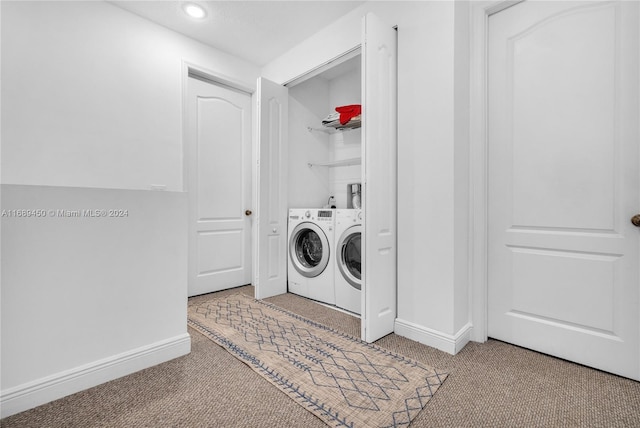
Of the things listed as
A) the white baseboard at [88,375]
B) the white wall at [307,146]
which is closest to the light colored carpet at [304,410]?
the white baseboard at [88,375]

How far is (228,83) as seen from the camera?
326 centimetres

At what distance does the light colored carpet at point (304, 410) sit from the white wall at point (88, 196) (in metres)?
0.15

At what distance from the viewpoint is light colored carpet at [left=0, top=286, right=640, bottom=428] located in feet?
4.09

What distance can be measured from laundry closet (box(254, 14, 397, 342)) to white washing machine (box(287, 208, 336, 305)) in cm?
1

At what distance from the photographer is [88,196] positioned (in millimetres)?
1469

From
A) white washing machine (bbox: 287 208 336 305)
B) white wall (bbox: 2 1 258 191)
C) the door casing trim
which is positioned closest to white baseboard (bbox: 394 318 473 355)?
the door casing trim

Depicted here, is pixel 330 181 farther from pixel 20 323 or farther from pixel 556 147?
pixel 20 323

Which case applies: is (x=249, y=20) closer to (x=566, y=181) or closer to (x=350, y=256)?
(x=350, y=256)

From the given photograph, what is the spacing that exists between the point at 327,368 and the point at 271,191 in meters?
1.82

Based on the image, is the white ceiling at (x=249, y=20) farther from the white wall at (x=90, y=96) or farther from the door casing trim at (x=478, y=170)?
A: the door casing trim at (x=478, y=170)

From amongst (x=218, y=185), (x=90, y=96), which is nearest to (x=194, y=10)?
(x=90, y=96)

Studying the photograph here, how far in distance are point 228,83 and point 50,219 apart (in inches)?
94.9

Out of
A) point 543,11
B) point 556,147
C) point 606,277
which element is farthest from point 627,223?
point 543,11

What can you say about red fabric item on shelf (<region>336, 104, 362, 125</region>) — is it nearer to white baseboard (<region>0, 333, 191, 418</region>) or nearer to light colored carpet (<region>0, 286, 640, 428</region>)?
light colored carpet (<region>0, 286, 640, 428</region>)
